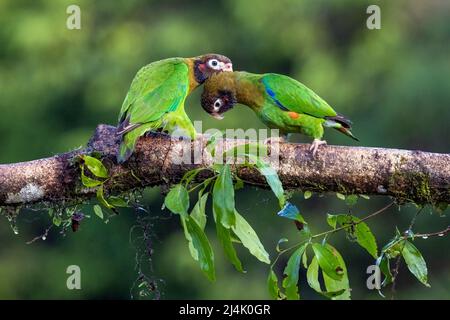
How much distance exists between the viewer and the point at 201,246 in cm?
442

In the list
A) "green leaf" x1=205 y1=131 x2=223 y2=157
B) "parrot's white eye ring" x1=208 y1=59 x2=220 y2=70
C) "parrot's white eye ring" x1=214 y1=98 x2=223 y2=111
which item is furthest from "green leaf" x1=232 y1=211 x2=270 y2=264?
"parrot's white eye ring" x1=208 y1=59 x2=220 y2=70

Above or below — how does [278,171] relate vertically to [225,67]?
below

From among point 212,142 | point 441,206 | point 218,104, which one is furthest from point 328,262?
point 218,104

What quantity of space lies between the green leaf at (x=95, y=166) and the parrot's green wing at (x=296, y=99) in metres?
1.40

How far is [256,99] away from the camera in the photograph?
6.02 metres

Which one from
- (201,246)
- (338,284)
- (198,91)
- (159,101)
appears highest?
(198,91)

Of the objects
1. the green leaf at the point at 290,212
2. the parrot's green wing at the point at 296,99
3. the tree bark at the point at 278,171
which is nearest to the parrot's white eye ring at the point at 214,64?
the parrot's green wing at the point at 296,99

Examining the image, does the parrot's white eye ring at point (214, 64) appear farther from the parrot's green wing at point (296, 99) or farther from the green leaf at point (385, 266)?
the green leaf at point (385, 266)

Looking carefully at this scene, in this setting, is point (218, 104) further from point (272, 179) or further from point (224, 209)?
point (224, 209)

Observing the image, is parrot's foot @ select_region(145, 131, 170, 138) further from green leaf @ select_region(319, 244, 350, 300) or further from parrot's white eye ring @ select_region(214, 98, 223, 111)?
green leaf @ select_region(319, 244, 350, 300)

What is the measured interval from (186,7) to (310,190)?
1113 cm

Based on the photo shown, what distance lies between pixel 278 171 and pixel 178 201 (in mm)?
739

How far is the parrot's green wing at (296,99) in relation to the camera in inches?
227

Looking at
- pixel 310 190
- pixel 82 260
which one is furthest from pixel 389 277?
pixel 82 260
